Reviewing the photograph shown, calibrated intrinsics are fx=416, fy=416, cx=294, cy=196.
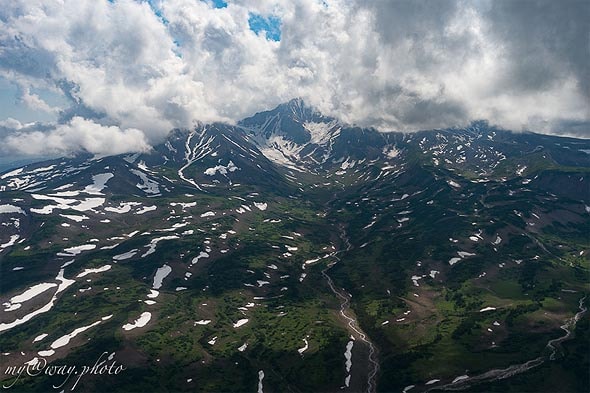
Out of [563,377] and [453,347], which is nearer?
[563,377]

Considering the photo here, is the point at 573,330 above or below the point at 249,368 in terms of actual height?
above

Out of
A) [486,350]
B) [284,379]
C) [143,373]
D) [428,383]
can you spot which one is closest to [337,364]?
[284,379]

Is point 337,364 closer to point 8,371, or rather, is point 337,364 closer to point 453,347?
point 453,347

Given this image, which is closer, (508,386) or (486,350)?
(508,386)

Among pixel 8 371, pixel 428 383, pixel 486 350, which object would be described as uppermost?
pixel 486 350

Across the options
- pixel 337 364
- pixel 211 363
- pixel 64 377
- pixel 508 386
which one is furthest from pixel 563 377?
pixel 64 377

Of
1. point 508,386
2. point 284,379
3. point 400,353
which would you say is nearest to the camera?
point 508,386

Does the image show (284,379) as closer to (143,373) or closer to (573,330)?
(143,373)

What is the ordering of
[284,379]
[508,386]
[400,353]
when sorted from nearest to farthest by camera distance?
[508,386], [284,379], [400,353]

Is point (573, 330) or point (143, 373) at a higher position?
point (573, 330)
